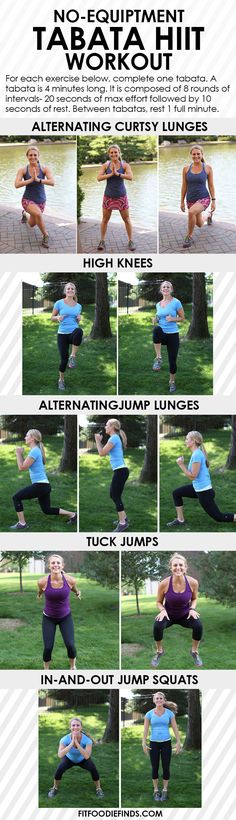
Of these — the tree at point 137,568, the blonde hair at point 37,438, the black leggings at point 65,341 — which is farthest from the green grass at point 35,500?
the black leggings at point 65,341

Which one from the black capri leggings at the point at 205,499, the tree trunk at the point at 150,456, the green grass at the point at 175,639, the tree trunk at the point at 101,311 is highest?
the tree trunk at the point at 101,311

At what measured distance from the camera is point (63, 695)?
17.6m

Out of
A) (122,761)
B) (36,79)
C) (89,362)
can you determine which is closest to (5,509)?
(89,362)

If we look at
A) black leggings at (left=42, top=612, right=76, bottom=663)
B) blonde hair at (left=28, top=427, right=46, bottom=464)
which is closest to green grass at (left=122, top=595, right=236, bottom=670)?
black leggings at (left=42, top=612, right=76, bottom=663)

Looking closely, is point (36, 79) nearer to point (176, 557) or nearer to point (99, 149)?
point (99, 149)

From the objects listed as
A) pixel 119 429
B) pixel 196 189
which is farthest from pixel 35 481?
pixel 196 189

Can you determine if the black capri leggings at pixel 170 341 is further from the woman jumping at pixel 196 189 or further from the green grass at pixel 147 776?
the green grass at pixel 147 776

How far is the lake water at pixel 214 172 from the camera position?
17938mm

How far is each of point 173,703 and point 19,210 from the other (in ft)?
18.2

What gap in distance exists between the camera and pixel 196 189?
17.9 meters

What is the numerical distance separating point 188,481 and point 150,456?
0.49m

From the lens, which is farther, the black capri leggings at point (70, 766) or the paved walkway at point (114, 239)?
the paved walkway at point (114, 239)

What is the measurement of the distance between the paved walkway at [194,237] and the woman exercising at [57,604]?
357 centimetres

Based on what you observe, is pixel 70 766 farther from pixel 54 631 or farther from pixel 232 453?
pixel 232 453
